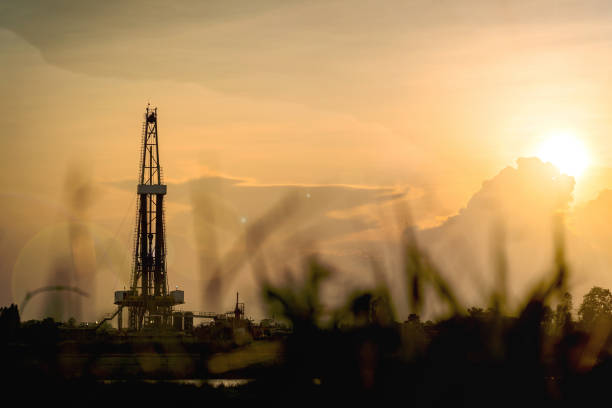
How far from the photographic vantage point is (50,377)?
4838 inches

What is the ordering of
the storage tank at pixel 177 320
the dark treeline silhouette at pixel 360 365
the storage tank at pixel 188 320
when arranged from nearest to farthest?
1. the dark treeline silhouette at pixel 360 365
2. the storage tank at pixel 177 320
3. the storage tank at pixel 188 320

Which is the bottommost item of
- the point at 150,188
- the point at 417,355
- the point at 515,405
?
the point at 515,405

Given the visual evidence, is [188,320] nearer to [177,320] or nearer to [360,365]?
[177,320]

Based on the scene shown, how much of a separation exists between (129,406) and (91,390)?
34.5ft

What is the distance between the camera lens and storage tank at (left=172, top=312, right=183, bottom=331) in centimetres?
19112

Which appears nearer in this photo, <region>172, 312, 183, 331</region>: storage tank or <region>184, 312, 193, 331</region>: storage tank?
<region>172, 312, 183, 331</region>: storage tank

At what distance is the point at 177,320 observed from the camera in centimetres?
19238

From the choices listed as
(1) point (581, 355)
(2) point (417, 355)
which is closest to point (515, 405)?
(2) point (417, 355)

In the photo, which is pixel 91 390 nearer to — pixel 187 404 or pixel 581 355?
pixel 187 404

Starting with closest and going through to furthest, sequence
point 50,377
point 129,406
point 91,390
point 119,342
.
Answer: point 129,406 → point 91,390 → point 50,377 → point 119,342

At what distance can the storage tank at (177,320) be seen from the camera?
191m

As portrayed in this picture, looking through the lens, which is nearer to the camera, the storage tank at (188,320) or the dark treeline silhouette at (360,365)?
the dark treeline silhouette at (360,365)

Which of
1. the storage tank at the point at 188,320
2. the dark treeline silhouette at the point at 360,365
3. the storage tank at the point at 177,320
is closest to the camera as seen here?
the dark treeline silhouette at the point at 360,365

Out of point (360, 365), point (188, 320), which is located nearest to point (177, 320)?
point (188, 320)
